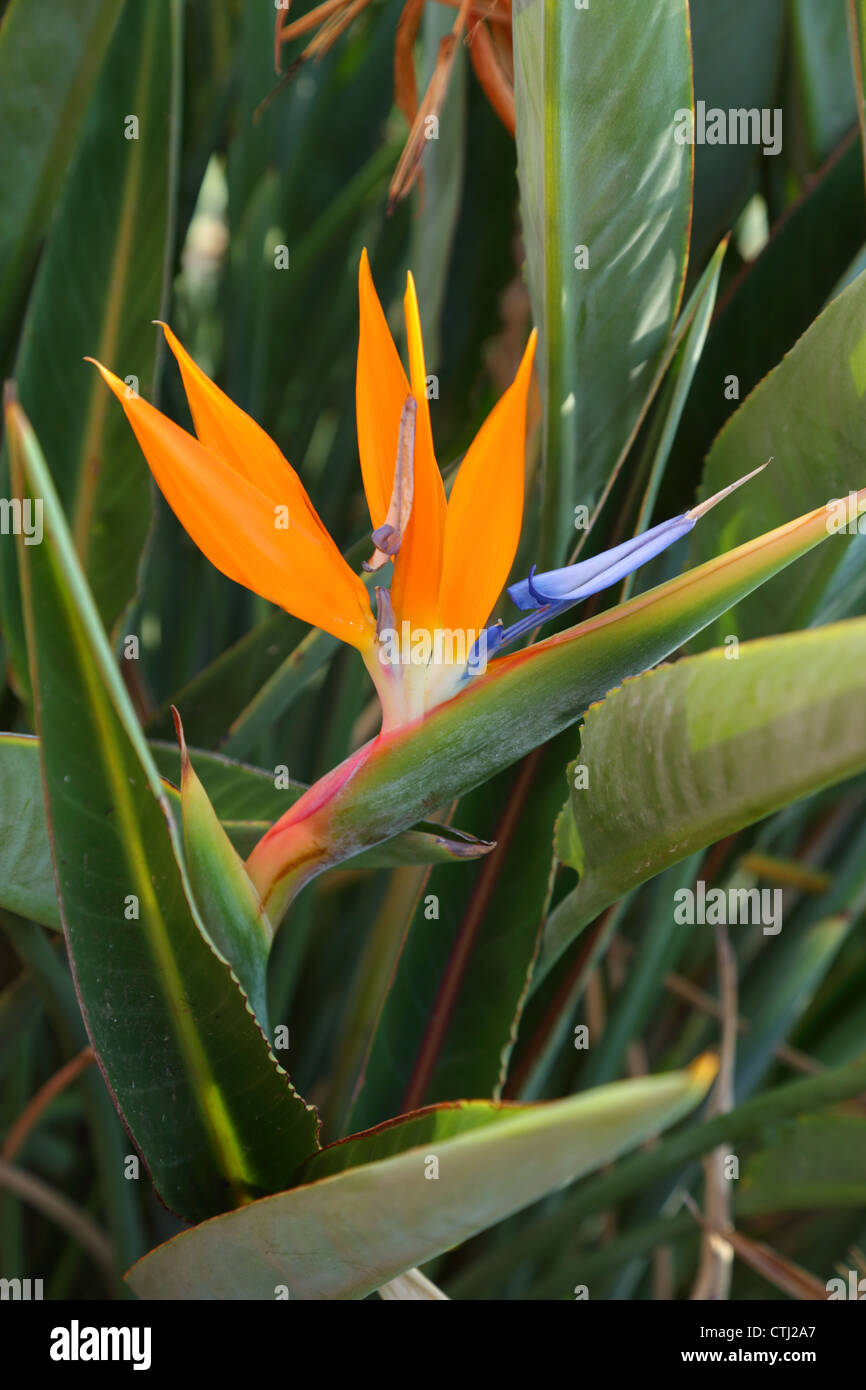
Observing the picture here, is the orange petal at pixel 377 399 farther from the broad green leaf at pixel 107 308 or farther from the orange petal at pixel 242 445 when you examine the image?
the broad green leaf at pixel 107 308

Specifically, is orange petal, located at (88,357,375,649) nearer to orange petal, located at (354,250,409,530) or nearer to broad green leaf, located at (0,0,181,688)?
orange petal, located at (354,250,409,530)

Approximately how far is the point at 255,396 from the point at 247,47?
184 mm

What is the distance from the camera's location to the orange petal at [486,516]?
315 millimetres

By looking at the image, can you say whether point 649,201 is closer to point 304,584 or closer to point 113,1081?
point 304,584

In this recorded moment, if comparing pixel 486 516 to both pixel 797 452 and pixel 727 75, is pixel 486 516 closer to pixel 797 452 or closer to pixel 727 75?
pixel 797 452

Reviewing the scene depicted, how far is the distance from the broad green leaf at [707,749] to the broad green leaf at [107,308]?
29 cm

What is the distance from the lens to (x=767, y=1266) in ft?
1.68

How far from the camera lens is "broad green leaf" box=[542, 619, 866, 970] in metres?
0.23

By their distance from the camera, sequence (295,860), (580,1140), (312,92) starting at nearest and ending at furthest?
(580,1140) → (295,860) → (312,92)

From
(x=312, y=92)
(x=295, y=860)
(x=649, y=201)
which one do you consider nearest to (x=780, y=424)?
(x=649, y=201)

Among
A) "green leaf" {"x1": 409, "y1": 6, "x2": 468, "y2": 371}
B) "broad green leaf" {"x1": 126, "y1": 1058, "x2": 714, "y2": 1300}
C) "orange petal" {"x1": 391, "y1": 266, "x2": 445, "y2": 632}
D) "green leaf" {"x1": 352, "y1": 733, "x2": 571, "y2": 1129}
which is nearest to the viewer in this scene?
"broad green leaf" {"x1": 126, "y1": 1058, "x2": 714, "y2": 1300}

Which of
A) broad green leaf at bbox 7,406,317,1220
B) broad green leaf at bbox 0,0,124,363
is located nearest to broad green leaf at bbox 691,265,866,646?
broad green leaf at bbox 7,406,317,1220

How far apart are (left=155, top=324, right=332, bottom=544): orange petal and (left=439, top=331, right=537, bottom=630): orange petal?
39mm

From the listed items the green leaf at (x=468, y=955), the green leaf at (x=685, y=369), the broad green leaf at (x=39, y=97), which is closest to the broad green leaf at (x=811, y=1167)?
the green leaf at (x=468, y=955)
